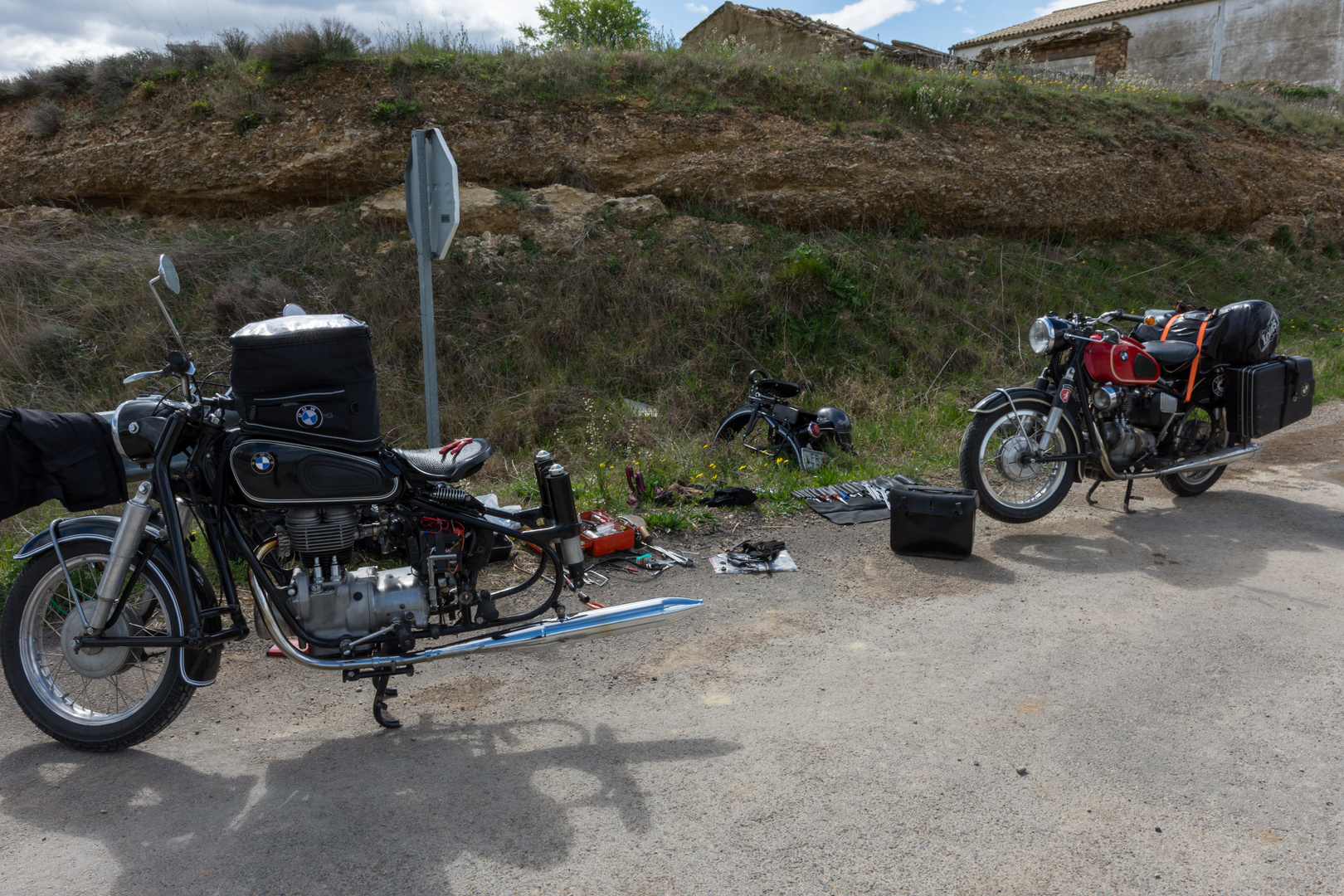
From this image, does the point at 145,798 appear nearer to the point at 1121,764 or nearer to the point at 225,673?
the point at 225,673

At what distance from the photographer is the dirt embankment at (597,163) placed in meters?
12.8

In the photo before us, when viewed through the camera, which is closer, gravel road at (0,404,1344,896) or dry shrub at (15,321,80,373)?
gravel road at (0,404,1344,896)

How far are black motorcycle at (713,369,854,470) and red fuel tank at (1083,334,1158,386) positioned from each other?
7.71 feet

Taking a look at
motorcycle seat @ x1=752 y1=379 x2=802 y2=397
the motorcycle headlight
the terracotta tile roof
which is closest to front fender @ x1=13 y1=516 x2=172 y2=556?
the motorcycle headlight

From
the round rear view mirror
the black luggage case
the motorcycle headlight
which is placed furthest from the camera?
the motorcycle headlight

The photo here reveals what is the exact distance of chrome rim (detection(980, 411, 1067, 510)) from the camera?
5.87 metres

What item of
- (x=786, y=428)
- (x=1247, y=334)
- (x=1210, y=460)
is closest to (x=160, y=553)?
(x=786, y=428)

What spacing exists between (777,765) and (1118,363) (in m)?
4.37

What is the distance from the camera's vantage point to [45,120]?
13188 millimetres

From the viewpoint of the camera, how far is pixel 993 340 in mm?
12477

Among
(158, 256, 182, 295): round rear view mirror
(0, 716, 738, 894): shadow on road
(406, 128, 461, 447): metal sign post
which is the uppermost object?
(406, 128, 461, 447): metal sign post

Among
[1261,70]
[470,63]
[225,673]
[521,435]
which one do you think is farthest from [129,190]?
[1261,70]

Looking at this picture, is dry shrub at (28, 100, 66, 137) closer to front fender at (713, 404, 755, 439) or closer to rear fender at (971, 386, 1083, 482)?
front fender at (713, 404, 755, 439)

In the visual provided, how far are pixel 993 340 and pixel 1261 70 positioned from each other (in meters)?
28.9
